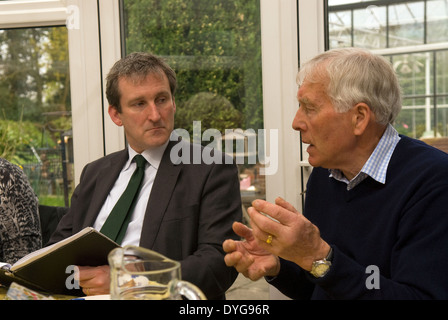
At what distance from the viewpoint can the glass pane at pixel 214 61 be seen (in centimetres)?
252

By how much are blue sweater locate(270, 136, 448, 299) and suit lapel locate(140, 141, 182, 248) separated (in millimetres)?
515

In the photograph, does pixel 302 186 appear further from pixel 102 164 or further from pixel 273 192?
pixel 102 164

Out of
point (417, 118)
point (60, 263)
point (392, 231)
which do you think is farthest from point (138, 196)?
point (417, 118)

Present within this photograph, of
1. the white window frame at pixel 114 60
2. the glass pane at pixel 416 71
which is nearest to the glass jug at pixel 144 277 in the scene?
the white window frame at pixel 114 60

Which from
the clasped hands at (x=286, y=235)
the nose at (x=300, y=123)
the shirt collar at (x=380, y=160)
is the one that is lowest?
the clasped hands at (x=286, y=235)

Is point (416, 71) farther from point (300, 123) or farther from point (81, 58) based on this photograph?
point (81, 58)

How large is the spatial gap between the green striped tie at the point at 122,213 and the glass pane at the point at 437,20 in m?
1.43

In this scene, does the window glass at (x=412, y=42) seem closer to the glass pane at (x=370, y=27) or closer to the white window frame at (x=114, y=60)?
the glass pane at (x=370, y=27)

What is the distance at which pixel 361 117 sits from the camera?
141 centimetres

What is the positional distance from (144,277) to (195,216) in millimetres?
1062

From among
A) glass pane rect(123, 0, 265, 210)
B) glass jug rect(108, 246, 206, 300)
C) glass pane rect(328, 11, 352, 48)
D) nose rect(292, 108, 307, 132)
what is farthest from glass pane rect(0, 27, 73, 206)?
glass jug rect(108, 246, 206, 300)

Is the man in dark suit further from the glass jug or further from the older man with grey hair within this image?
the glass jug
